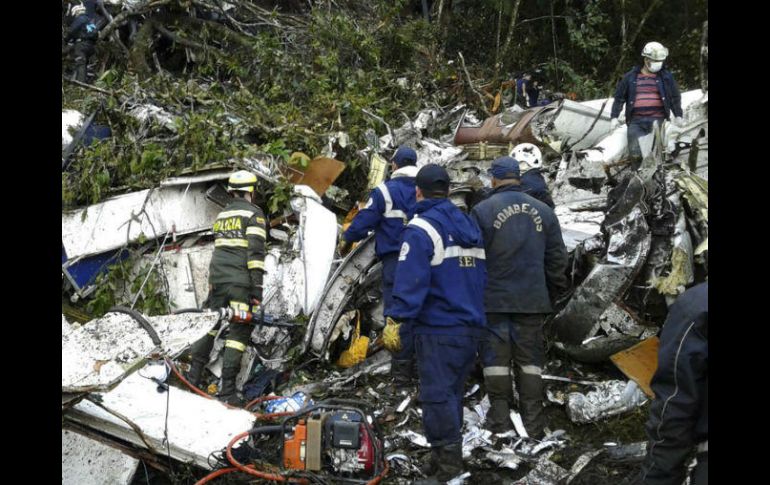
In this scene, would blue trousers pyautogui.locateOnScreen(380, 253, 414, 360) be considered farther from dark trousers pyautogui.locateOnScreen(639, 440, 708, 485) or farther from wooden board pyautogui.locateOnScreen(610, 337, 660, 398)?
dark trousers pyautogui.locateOnScreen(639, 440, 708, 485)

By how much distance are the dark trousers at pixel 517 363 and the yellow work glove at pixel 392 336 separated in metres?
0.73

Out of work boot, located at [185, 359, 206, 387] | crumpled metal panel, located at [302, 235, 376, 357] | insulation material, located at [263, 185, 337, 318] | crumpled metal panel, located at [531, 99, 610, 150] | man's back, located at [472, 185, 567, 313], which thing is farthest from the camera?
crumpled metal panel, located at [531, 99, 610, 150]

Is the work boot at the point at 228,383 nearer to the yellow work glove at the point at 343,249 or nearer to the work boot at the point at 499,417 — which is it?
the yellow work glove at the point at 343,249

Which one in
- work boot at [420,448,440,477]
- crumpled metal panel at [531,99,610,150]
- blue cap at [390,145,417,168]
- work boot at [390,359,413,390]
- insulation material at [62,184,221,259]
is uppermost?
crumpled metal panel at [531,99,610,150]

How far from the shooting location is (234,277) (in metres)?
5.71

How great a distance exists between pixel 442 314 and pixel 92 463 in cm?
211

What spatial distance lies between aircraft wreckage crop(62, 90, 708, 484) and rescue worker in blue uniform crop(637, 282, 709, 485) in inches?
62.3

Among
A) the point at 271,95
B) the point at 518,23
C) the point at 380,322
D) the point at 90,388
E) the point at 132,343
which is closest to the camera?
the point at 90,388

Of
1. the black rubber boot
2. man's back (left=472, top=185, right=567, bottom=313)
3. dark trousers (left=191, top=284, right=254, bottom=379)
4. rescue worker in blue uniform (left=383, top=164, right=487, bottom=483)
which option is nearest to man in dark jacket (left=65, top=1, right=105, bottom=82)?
dark trousers (left=191, top=284, right=254, bottom=379)

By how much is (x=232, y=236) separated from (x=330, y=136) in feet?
8.31

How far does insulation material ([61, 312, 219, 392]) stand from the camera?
3445mm
